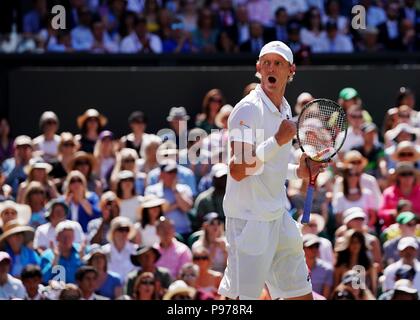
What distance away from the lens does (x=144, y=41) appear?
16.4m

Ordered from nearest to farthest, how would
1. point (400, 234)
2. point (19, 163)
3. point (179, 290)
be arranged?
point (179, 290) < point (400, 234) < point (19, 163)

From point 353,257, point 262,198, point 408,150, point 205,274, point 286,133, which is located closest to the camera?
point 286,133

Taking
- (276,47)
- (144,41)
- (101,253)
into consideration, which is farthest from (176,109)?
(276,47)

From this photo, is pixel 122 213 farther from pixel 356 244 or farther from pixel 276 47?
pixel 276 47

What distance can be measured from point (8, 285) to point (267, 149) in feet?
13.1

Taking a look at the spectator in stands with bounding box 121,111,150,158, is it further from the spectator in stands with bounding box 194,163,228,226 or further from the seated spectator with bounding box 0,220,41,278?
the seated spectator with bounding box 0,220,41,278

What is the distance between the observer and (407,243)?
1174 cm

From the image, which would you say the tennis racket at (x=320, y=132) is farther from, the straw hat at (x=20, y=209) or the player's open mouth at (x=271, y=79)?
the straw hat at (x=20, y=209)

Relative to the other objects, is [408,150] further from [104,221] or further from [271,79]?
[271,79]

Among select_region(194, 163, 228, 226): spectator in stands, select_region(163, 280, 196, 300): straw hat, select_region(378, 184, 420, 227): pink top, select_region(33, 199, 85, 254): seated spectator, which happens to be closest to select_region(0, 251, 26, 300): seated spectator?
select_region(33, 199, 85, 254): seated spectator

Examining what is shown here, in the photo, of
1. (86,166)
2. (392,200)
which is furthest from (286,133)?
(86,166)

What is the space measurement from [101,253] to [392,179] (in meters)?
3.26

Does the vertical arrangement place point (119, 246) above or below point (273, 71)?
below

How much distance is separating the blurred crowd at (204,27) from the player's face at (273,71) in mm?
7990
